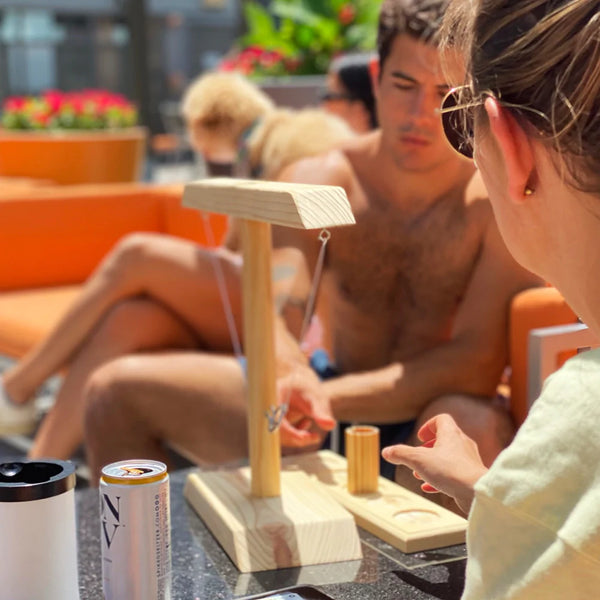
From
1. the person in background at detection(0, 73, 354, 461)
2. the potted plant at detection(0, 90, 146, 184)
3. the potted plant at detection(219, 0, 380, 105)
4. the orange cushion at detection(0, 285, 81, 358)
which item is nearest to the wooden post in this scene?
the person in background at detection(0, 73, 354, 461)

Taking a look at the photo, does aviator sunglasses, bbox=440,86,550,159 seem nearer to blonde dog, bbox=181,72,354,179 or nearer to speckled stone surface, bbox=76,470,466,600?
speckled stone surface, bbox=76,470,466,600

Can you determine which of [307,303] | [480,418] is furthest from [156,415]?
[480,418]

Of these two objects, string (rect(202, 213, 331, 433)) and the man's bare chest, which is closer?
string (rect(202, 213, 331, 433))

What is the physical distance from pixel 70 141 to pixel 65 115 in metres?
0.64

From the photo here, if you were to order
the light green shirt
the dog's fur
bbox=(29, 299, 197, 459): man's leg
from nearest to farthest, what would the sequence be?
the light green shirt < bbox=(29, 299, 197, 459): man's leg < the dog's fur

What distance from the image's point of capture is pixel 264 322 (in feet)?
3.88

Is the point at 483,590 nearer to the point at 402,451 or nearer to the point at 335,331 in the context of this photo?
the point at 402,451

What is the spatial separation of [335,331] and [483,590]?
1427 mm

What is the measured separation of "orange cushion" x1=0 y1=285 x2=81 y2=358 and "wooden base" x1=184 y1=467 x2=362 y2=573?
1.90 meters

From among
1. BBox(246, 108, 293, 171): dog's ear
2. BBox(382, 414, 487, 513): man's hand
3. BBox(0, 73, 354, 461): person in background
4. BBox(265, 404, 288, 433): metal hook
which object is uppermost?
BBox(246, 108, 293, 171): dog's ear

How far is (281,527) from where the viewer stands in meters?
1.14

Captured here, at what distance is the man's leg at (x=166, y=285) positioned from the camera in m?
2.61

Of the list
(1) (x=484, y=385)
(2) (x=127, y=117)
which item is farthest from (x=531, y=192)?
(2) (x=127, y=117)

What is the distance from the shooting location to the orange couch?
12.0ft
